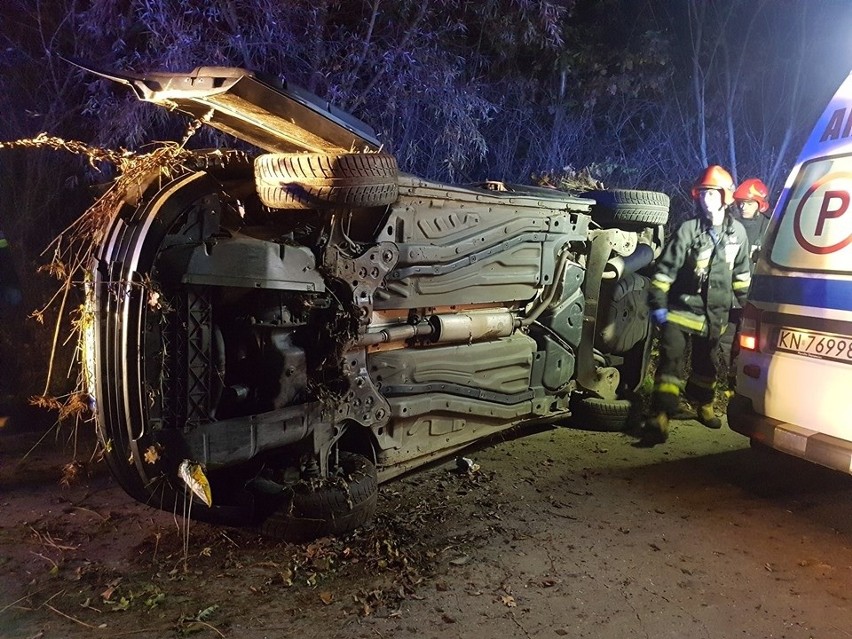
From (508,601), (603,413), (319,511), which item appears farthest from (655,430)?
(319,511)

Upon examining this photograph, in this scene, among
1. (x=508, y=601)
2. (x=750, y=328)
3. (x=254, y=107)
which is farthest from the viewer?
(x=750, y=328)

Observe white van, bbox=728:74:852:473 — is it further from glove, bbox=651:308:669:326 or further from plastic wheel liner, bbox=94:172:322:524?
plastic wheel liner, bbox=94:172:322:524

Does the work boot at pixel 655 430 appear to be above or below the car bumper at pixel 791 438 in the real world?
below

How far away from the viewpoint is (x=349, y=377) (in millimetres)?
3754

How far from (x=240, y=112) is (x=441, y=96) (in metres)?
4.36

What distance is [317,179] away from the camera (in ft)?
10.6

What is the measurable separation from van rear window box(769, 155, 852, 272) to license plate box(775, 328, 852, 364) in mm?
400

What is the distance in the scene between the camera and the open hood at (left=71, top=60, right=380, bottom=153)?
285 cm

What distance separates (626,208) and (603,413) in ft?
6.12

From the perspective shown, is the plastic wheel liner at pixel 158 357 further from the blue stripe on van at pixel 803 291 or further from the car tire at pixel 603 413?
the car tire at pixel 603 413

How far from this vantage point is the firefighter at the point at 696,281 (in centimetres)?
566

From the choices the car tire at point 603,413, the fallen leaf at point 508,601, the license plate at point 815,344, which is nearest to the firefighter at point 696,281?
the car tire at point 603,413

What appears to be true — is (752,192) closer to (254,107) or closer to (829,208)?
(829,208)

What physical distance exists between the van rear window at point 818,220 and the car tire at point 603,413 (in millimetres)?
2129
